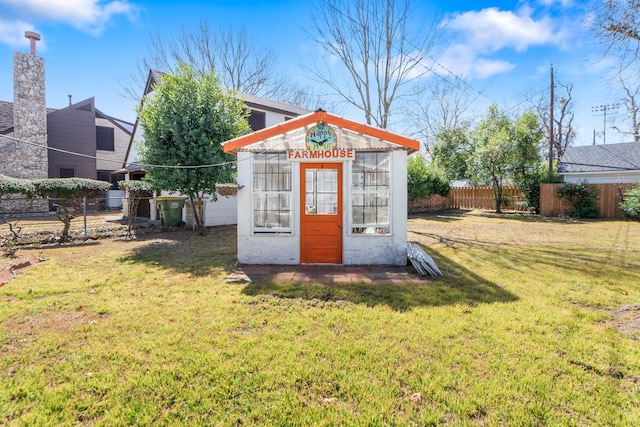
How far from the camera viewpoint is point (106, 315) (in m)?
3.88

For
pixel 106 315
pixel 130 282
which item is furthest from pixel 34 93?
pixel 106 315

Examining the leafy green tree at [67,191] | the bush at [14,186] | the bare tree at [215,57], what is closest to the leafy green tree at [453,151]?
the bare tree at [215,57]

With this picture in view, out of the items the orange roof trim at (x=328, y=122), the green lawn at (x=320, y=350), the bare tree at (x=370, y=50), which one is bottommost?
the green lawn at (x=320, y=350)

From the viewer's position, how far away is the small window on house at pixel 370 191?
20.6 feet

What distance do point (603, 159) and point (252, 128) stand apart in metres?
24.4

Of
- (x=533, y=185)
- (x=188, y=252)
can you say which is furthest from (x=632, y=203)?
(x=188, y=252)

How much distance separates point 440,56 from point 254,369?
14678mm

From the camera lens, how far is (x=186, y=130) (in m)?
8.90

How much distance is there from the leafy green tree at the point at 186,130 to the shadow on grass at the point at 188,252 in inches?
65.5

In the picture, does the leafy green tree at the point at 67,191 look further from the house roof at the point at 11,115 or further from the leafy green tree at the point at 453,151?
the leafy green tree at the point at 453,151

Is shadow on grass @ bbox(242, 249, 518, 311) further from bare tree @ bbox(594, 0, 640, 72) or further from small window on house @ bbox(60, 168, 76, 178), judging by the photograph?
small window on house @ bbox(60, 168, 76, 178)

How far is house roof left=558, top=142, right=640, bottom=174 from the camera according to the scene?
20773 mm

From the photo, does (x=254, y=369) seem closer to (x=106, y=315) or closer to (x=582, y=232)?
(x=106, y=315)

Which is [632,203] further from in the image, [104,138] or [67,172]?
[104,138]
